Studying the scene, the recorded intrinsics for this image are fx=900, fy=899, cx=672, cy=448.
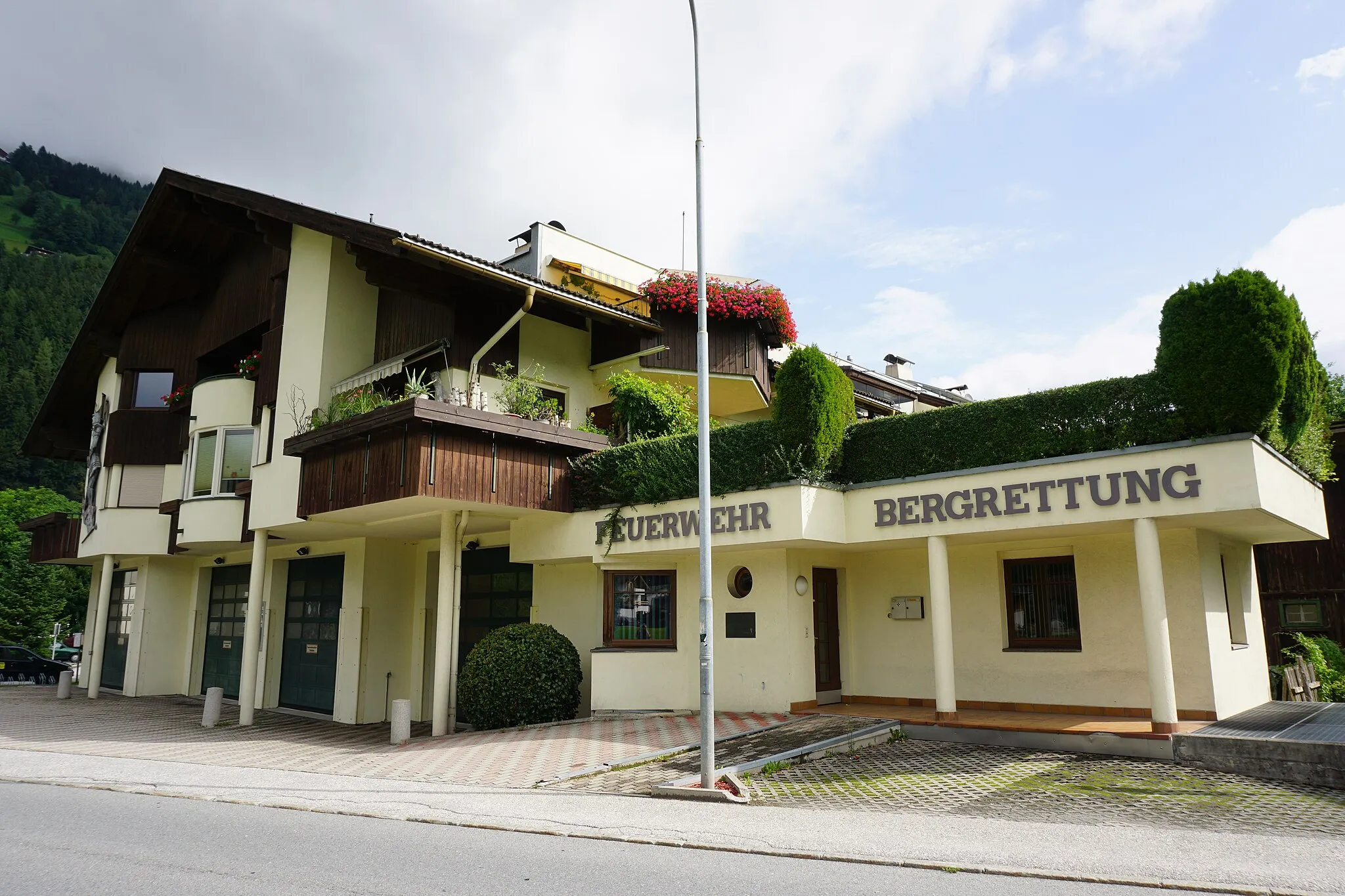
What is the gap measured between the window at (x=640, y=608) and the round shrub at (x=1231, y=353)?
8628 millimetres

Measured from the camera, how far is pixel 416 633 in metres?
19.2

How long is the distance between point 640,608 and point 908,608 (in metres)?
4.65

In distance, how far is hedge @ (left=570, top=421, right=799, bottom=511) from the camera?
14094 mm

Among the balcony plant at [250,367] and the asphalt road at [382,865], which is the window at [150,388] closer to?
the balcony plant at [250,367]

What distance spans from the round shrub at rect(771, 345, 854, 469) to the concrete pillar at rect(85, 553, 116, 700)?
19.9 meters

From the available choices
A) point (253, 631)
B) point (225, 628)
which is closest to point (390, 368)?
point (253, 631)

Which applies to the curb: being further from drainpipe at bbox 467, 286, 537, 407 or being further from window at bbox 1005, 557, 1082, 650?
window at bbox 1005, 557, 1082, 650

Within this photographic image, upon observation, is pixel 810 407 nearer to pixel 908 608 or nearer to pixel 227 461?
pixel 908 608

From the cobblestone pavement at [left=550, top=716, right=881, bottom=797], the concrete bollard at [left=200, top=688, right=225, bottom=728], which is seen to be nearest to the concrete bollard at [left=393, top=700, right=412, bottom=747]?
the concrete bollard at [left=200, top=688, right=225, bottom=728]

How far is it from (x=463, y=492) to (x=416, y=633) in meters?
6.44

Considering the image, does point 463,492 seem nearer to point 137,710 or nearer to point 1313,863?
point 1313,863

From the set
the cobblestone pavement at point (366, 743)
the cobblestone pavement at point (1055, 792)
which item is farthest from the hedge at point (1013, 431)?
the cobblestone pavement at point (366, 743)

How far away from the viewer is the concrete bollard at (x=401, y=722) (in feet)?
48.3

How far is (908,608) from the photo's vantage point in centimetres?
1484
